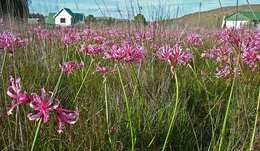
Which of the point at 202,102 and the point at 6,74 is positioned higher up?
the point at 6,74

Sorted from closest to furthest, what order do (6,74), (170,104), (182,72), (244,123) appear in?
1. (244,123)
2. (170,104)
3. (6,74)
4. (182,72)

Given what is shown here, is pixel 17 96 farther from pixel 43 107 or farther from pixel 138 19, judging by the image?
pixel 138 19

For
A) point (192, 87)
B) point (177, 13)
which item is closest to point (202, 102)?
point (192, 87)

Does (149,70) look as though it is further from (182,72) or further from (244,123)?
(244,123)

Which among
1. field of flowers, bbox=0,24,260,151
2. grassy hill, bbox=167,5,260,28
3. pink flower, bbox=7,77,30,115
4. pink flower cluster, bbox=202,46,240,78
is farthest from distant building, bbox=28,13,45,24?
pink flower, bbox=7,77,30,115

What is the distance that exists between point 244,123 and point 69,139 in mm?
910

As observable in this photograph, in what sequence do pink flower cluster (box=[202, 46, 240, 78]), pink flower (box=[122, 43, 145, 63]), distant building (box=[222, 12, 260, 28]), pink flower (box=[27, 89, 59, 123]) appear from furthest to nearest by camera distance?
1. pink flower cluster (box=[202, 46, 240, 78])
2. distant building (box=[222, 12, 260, 28])
3. pink flower (box=[122, 43, 145, 63])
4. pink flower (box=[27, 89, 59, 123])

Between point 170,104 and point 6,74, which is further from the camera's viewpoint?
point 6,74

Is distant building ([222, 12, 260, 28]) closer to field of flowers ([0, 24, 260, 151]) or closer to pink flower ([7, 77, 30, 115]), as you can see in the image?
field of flowers ([0, 24, 260, 151])

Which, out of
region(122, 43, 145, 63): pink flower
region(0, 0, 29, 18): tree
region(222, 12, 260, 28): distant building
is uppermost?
region(0, 0, 29, 18): tree

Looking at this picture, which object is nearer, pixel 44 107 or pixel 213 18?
pixel 44 107

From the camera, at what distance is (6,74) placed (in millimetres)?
2736

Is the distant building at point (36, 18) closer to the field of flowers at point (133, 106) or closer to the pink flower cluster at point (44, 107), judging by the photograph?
the field of flowers at point (133, 106)

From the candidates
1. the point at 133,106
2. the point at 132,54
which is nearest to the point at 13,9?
the point at 133,106
